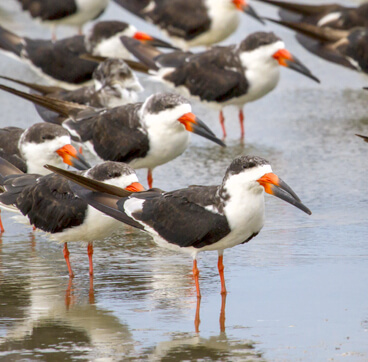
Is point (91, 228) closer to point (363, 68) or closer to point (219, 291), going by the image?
point (219, 291)

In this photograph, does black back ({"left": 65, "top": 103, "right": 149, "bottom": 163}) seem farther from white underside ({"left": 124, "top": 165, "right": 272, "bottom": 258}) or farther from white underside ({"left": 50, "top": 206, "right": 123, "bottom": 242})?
white underside ({"left": 124, "top": 165, "right": 272, "bottom": 258})

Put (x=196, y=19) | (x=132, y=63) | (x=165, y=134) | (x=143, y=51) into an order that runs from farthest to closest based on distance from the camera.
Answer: (x=196, y=19) < (x=143, y=51) < (x=132, y=63) < (x=165, y=134)

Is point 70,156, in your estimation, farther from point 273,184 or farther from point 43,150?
point 273,184

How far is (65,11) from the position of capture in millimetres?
12703

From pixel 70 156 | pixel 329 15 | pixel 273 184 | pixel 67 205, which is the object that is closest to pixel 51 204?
pixel 67 205

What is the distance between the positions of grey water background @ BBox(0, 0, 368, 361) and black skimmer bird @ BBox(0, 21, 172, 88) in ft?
7.82

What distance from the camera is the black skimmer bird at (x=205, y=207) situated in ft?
15.2

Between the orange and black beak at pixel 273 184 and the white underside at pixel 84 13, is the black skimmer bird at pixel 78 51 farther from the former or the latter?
→ the orange and black beak at pixel 273 184

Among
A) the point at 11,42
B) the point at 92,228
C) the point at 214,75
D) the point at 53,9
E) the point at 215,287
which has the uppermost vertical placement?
the point at 53,9

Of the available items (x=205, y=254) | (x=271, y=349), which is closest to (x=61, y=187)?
(x=205, y=254)

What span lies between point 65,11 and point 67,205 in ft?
26.3

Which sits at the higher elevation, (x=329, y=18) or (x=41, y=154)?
(x=329, y=18)

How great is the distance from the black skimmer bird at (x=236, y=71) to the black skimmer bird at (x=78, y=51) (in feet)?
3.26

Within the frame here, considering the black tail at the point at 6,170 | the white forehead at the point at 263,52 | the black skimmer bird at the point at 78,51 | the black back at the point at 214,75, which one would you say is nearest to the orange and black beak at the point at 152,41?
the black skimmer bird at the point at 78,51
